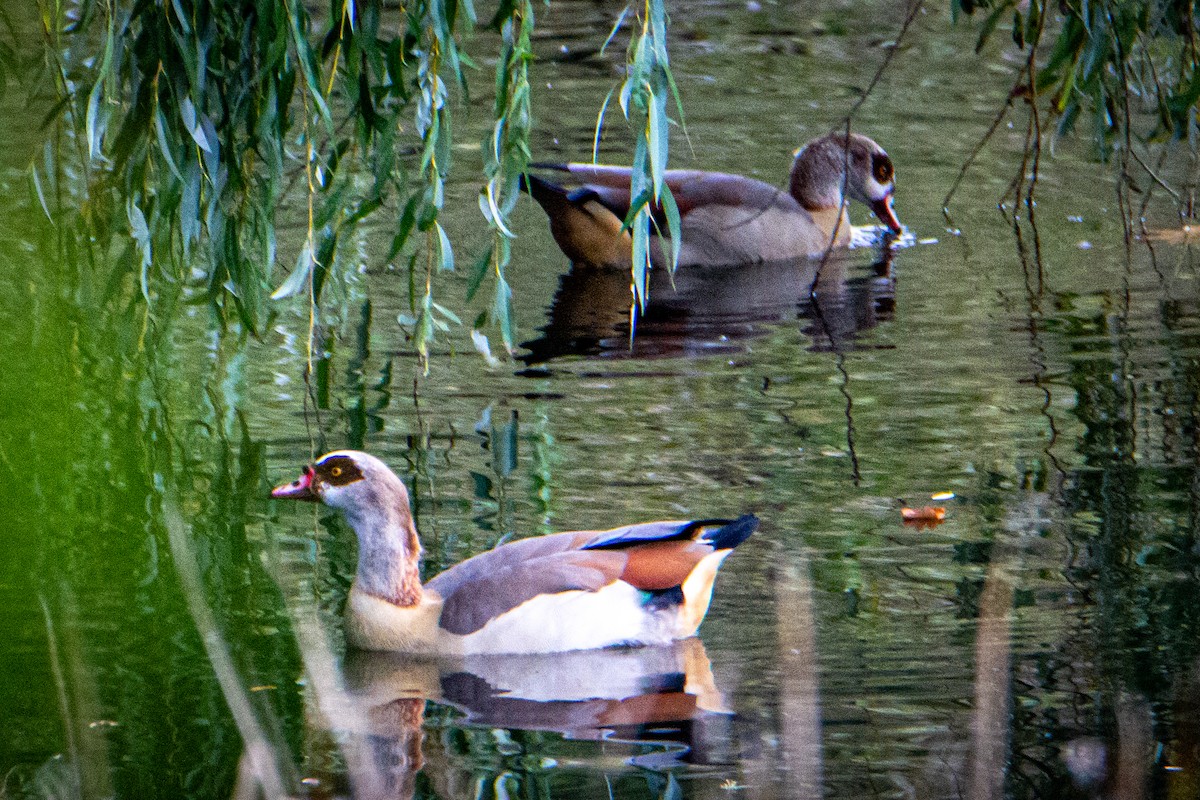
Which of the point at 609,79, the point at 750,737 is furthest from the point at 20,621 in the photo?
the point at 609,79

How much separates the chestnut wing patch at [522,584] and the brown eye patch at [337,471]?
0.56 meters

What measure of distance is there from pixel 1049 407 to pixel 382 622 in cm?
330

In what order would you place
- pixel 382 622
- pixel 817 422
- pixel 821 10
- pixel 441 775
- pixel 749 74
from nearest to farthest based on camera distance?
pixel 441 775 → pixel 382 622 → pixel 817 422 → pixel 749 74 → pixel 821 10

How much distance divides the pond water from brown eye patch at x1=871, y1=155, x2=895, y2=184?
0.47 meters

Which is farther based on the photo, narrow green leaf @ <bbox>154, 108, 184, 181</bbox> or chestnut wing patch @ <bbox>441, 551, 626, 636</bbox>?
chestnut wing patch @ <bbox>441, 551, 626, 636</bbox>

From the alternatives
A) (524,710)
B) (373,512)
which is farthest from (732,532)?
(373,512)

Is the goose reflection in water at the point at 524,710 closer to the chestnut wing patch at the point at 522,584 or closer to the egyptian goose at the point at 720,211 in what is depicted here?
the chestnut wing patch at the point at 522,584

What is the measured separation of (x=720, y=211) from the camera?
11.4 metres

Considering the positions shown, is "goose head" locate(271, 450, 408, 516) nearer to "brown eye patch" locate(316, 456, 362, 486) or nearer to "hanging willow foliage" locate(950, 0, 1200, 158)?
"brown eye patch" locate(316, 456, 362, 486)

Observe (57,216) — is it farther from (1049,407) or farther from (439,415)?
(1049,407)

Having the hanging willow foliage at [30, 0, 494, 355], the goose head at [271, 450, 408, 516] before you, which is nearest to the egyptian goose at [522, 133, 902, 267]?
the goose head at [271, 450, 408, 516]

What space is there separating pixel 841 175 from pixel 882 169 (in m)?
0.49

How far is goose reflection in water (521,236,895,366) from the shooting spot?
31.0ft

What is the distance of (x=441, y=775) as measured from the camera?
17.5ft
